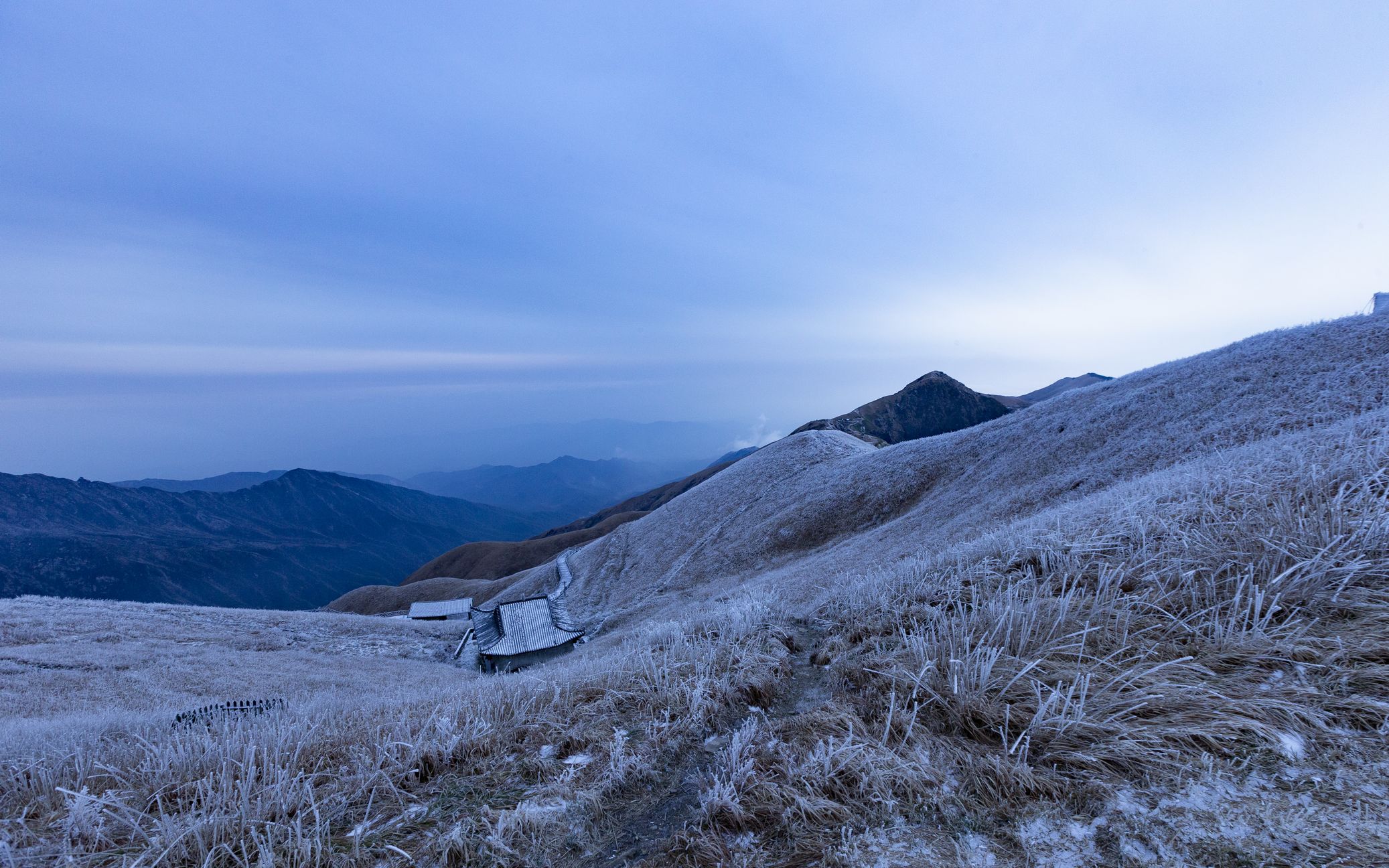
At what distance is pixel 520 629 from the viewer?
2694cm

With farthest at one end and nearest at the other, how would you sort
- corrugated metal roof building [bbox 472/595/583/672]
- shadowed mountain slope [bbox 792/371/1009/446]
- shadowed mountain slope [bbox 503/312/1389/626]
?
1. shadowed mountain slope [bbox 792/371/1009/446]
2. corrugated metal roof building [bbox 472/595/583/672]
3. shadowed mountain slope [bbox 503/312/1389/626]

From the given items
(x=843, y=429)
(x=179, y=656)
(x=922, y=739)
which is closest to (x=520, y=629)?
(x=179, y=656)

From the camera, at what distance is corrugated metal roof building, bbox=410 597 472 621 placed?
46219mm

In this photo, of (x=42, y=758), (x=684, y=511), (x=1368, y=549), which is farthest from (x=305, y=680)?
(x=684, y=511)

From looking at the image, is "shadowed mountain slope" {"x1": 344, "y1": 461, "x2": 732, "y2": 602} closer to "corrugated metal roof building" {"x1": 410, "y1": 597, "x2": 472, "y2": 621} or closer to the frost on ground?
"corrugated metal roof building" {"x1": 410, "y1": 597, "x2": 472, "y2": 621}

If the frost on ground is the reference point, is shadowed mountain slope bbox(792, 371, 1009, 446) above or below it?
above

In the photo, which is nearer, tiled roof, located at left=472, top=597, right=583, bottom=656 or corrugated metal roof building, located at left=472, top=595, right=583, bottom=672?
corrugated metal roof building, located at left=472, top=595, right=583, bottom=672

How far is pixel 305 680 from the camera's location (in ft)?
53.1

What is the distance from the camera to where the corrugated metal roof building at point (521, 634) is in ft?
79.3

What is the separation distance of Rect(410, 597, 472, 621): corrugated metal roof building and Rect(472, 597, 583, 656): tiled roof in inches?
687

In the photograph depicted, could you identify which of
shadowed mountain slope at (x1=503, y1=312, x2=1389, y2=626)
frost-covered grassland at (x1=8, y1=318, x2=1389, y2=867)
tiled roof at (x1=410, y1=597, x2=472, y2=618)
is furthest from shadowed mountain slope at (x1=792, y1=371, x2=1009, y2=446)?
frost-covered grassland at (x1=8, y1=318, x2=1389, y2=867)

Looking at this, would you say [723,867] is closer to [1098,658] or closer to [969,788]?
[969,788]

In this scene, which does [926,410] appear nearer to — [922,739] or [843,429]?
[843,429]

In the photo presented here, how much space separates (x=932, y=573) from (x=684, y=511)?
3895 centimetres
